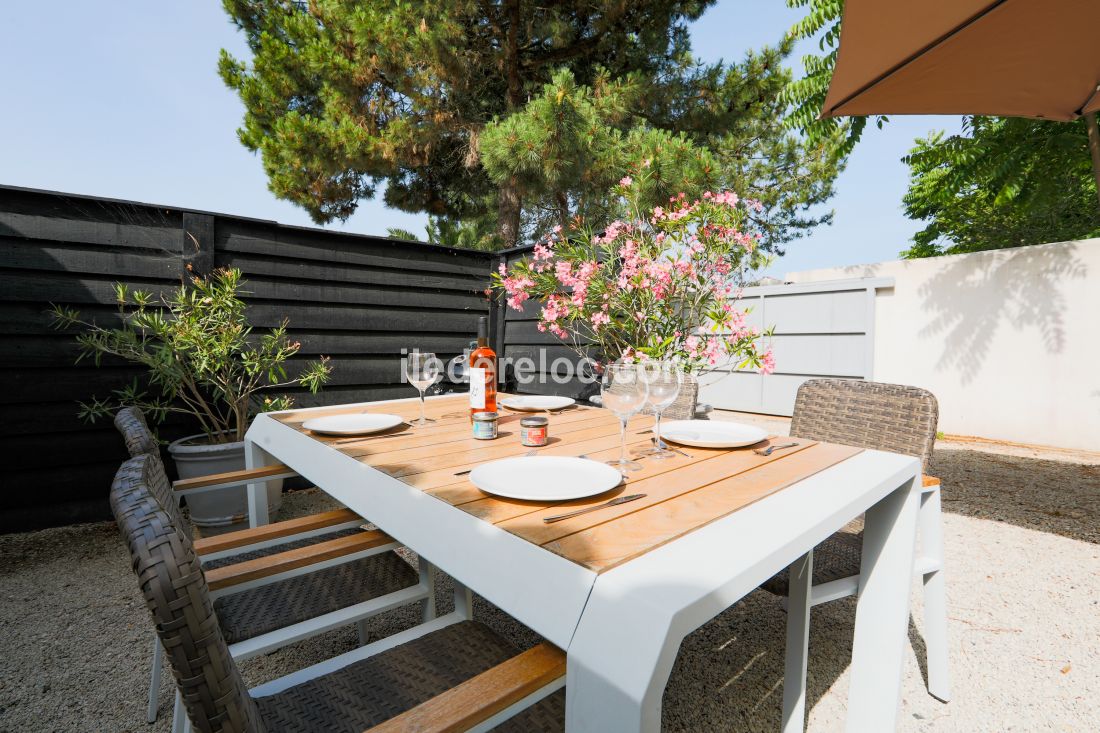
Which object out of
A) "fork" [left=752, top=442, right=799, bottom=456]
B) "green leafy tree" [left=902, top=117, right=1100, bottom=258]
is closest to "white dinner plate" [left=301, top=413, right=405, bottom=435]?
"fork" [left=752, top=442, right=799, bottom=456]

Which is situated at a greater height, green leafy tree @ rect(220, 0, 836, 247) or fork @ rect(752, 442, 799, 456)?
green leafy tree @ rect(220, 0, 836, 247)

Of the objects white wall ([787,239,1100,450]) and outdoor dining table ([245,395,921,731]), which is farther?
white wall ([787,239,1100,450])

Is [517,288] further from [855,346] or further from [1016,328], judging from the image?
[1016,328]

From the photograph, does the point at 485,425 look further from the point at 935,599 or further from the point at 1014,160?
the point at 1014,160

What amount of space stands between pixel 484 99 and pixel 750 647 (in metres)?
5.24

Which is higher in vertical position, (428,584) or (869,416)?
(869,416)

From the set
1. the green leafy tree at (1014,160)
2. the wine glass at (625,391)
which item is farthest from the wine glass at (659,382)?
the green leafy tree at (1014,160)

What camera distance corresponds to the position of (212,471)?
224 centimetres

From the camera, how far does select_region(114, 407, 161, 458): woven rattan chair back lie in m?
0.83

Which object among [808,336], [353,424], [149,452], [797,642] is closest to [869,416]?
[797,642]

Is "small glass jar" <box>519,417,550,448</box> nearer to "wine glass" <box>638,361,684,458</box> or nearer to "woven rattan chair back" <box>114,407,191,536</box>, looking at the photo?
"wine glass" <box>638,361,684,458</box>

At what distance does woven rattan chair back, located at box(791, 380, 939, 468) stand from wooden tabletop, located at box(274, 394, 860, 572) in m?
0.35

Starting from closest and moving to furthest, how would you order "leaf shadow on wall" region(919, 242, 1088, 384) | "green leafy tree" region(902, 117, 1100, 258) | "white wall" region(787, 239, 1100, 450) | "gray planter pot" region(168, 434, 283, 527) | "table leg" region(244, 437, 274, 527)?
"table leg" region(244, 437, 274, 527), "gray planter pot" region(168, 434, 283, 527), "green leafy tree" region(902, 117, 1100, 258), "white wall" region(787, 239, 1100, 450), "leaf shadow on wall" region(919, 242, 1088, 384)

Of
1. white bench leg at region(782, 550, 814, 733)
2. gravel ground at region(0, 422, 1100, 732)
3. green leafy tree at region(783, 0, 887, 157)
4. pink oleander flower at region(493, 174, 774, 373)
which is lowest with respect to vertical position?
gravel ground at region(0, 422, 1100, 732)
